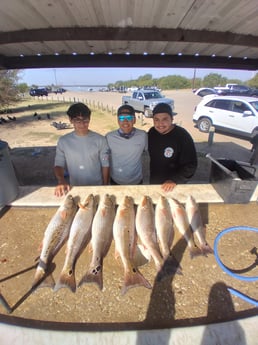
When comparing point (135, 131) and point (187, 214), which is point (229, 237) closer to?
point (187, 214)

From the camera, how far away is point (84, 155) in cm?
297

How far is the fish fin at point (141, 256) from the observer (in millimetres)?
1943

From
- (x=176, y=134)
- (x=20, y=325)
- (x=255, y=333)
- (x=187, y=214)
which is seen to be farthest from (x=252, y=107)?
(x=20, y=325)

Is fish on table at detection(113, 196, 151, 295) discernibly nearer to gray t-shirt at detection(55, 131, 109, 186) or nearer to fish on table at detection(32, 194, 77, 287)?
fish on table at detection(32, 194, 77, 287)

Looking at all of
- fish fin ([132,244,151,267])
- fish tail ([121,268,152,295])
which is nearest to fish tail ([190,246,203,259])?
fish fin ([132,244,151,267])

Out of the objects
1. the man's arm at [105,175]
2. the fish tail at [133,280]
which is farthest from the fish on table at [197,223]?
the man's arm at [105,175]

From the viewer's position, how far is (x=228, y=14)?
2.50m

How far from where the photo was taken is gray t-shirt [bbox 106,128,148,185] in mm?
3090

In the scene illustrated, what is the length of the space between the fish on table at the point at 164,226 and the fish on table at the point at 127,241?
25cm

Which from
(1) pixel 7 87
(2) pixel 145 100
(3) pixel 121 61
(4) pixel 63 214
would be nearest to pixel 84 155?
(4) pixel 63 214

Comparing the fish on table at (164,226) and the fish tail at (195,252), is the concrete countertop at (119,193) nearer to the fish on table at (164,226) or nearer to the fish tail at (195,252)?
the fish on table at (164,226)

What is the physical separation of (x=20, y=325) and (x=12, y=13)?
121 inches

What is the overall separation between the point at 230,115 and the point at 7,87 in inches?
1008

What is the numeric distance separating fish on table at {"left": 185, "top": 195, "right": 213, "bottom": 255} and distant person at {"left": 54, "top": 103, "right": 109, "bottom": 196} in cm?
124
